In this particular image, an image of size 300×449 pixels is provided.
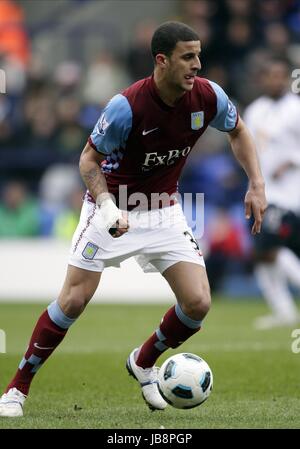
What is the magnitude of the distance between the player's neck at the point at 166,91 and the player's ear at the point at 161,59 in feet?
0.22

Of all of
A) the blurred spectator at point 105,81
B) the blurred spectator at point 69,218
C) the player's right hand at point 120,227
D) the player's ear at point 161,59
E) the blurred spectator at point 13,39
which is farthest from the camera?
the blurred spectator at point 13,39

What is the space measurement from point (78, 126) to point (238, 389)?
9510mm

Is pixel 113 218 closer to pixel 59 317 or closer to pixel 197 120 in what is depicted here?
pixel 59 317

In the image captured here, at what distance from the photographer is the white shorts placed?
21.2 ft

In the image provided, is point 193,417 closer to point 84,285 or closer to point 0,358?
point 84,285

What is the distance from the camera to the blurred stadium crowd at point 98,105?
15.1m

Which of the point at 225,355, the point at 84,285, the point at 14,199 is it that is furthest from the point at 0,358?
the point at 14,199

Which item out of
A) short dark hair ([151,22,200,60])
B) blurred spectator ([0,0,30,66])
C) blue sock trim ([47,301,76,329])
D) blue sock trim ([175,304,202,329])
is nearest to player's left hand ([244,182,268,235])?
blue sock trim ([175,304,202,329])

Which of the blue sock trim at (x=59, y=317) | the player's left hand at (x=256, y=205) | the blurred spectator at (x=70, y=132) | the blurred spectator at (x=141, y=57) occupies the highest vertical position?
the player's left hand at (x=256, y=205)

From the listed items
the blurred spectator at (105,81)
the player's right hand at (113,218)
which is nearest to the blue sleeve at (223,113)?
the player's right hand at (113,218)

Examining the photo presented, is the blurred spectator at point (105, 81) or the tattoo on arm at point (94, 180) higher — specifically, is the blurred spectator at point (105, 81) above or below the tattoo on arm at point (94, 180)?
below

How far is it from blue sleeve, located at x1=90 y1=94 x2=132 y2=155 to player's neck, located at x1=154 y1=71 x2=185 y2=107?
0.24 m

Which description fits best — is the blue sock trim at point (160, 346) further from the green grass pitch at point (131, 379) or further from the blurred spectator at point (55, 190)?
the blurred spectator at point (55, 190)
